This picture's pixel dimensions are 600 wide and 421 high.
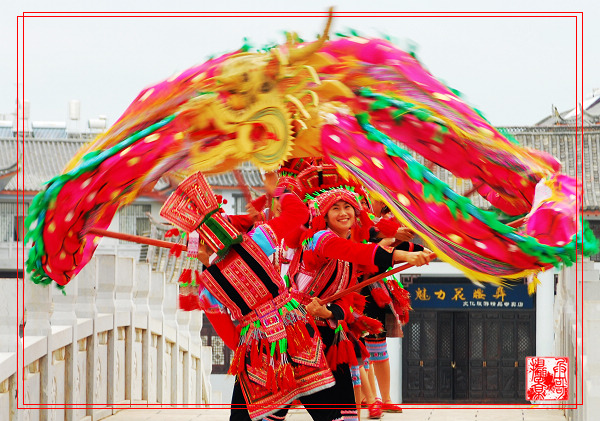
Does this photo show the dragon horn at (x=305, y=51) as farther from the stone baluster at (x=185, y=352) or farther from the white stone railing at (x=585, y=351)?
the stone baluster at (x=185, y=352)

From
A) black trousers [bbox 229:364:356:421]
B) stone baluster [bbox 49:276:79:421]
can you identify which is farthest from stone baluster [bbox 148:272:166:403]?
black trousers [bbox 229:364:356:421]

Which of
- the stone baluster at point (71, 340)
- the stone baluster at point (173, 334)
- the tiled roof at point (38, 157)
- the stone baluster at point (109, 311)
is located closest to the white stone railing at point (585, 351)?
the stone baluster at point (71, 340)

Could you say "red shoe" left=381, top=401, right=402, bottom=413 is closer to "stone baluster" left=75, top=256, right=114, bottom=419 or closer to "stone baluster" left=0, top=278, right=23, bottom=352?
"stone baluster" left=75, top=256, right=114, bottom=419

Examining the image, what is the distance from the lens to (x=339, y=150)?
4.81 m

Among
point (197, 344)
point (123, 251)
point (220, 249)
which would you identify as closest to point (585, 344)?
point (220, 249)

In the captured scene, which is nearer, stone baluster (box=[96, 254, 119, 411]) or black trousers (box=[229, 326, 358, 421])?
black trousers (box=[229, 326, 358, 421])

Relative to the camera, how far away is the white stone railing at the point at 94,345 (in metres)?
5.16

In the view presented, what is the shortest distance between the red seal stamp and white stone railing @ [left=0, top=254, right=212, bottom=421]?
3245 millimetres

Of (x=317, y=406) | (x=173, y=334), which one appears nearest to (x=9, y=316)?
(x=317, y=406)

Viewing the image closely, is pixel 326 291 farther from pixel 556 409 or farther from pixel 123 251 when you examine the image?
pixel 123 251

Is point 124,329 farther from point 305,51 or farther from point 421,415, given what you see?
point 305,51

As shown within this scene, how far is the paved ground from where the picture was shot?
6788 mm

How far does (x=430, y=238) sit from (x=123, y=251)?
2132cm

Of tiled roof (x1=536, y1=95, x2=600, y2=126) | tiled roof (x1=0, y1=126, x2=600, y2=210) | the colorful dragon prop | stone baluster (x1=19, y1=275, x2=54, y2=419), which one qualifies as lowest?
stone baluster (x1=19, y1=275, x2=54, y2=419)
